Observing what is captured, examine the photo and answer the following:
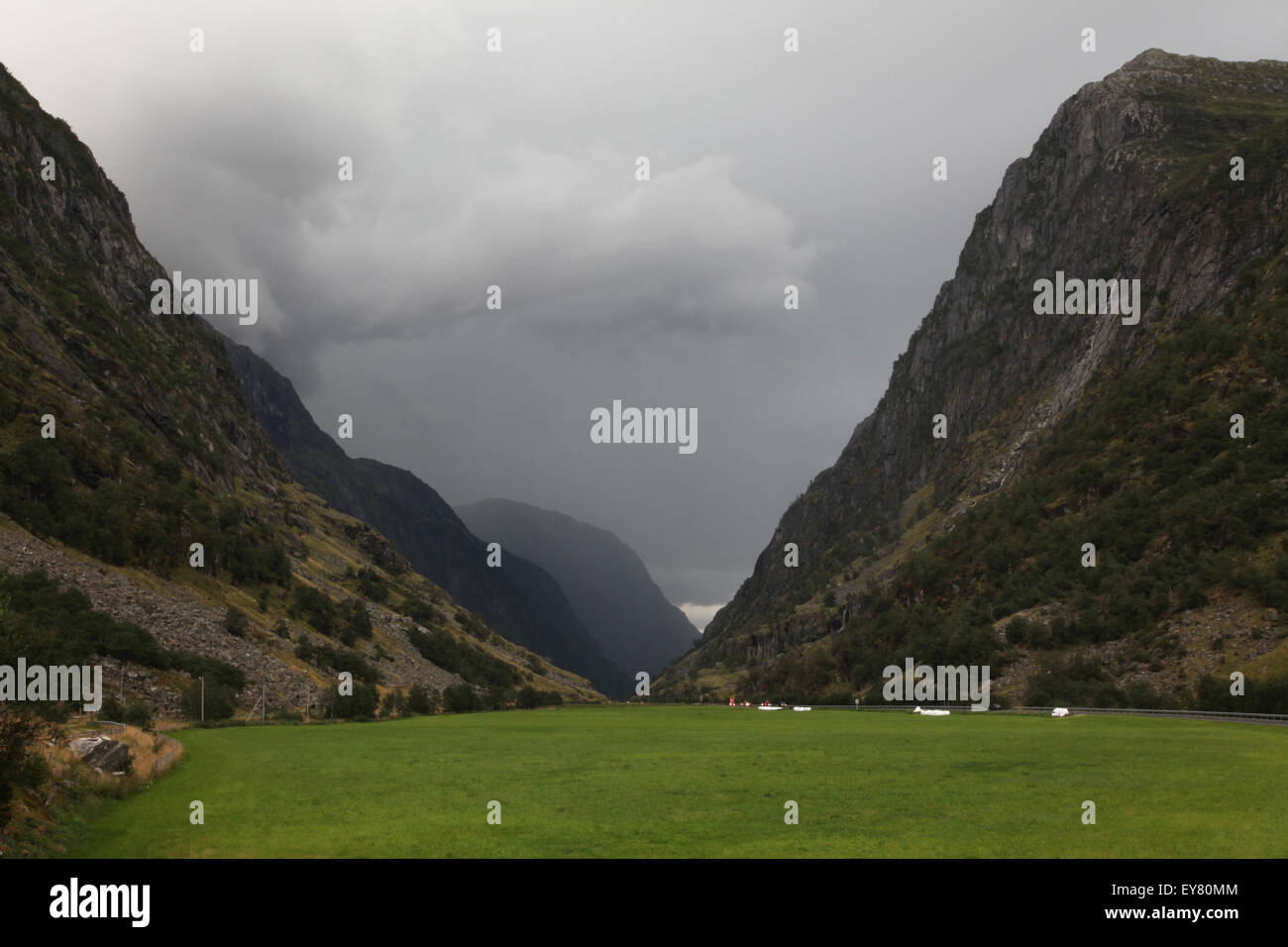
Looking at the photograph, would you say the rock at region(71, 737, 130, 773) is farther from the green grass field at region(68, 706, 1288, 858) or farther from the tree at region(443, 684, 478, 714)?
the tree at region(443, 684, 478, 714)

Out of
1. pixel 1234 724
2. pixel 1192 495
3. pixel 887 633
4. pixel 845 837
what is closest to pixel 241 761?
pixel 845 837

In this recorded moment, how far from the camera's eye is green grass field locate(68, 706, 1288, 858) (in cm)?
2400

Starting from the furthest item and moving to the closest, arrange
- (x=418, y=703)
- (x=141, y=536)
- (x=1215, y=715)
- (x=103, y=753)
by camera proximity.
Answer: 1. (x=141, y=536)
2. (x=418, y=703)
3. (x=1215, y=715)
4. (x=103, y=753)

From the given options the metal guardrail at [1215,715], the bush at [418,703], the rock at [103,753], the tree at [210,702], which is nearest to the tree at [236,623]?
the bush at [418,703]

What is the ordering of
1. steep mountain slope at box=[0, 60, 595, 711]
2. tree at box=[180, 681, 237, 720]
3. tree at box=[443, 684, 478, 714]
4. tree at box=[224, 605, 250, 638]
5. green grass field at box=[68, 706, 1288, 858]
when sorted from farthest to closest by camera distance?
tree at box=[443, 684, 478, 714] → tree at box=[224, 605, 250, 638] → steep mountain slope at box=[0, 60, 595, 711] → tree at box=[180, 681, 237, 720] → green grass field at box=[68, 706, 1288, 858]

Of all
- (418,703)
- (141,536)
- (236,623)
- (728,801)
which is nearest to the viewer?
(728,801)

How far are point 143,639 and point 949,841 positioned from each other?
320ft

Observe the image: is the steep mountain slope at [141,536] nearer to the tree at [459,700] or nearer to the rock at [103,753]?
the tree at [459,700]

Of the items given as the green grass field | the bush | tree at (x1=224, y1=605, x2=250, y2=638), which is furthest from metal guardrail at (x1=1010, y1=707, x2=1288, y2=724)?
tree at (x1=224, y1=605, x2=250, y2=638)

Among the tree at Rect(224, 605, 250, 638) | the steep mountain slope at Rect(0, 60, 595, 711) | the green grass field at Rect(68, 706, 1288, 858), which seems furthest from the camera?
the tree at Rect(224, 605, 250, 638)

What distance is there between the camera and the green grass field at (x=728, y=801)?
24000 mm

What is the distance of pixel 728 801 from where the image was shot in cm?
3156

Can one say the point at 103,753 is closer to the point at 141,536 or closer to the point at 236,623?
the point at 236,623

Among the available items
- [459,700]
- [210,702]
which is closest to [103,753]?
[210,702]
